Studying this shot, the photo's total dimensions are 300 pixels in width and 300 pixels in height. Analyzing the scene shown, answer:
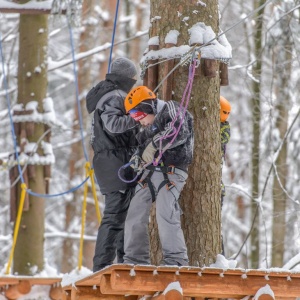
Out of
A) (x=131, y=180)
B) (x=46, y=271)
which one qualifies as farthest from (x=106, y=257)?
(x=46, y=271)

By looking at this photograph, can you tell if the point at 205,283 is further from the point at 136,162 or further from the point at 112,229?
the point at 112,229

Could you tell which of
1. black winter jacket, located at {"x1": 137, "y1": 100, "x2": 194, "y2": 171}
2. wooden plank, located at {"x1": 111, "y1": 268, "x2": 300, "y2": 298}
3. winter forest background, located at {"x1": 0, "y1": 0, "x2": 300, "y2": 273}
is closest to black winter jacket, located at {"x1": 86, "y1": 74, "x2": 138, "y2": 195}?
black winter jacket, located at {"x1": 137, "y1": 100, "x2": 194, "y2": 171}

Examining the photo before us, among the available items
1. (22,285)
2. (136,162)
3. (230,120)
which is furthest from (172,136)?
(230,120)

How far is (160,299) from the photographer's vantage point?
23.5ft

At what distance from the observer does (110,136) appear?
8141 millimetres

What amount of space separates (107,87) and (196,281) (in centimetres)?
199

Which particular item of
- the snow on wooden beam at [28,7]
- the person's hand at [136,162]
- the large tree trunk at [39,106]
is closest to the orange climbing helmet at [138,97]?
the person's hand at [136,162]

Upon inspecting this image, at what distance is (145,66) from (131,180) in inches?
40.2

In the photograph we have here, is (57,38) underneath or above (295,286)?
above

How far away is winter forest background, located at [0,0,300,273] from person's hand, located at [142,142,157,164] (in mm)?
4797

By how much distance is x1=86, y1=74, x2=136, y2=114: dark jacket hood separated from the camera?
826 cm

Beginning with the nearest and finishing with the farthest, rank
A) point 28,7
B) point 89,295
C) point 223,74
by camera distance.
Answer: point 89,295, point 223,74, point 28,7

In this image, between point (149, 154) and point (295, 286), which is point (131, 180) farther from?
point (295, 286)

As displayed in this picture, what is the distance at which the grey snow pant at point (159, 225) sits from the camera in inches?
290
